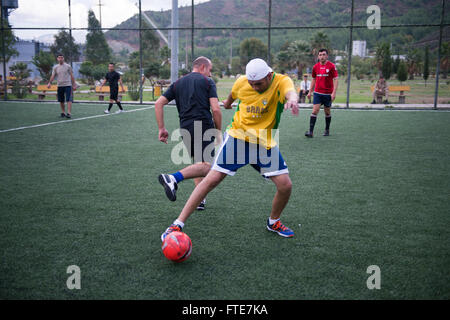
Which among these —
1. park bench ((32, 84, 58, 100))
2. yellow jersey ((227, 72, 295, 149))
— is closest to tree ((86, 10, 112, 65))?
park bench ((32, 84, 58, 100))

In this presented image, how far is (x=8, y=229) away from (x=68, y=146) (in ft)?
15.6

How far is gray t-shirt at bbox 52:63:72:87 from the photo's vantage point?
42.1 feet

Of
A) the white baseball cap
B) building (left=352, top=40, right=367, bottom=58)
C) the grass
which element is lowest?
the grass

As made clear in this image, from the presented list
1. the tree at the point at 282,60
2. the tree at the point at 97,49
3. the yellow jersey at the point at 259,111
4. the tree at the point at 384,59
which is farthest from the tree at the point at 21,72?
the yellow jersey at the point at 259,111

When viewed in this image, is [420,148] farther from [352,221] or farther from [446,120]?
[446,120]

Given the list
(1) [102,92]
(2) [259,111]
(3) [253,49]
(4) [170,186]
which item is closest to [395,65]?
(3) [253,49]

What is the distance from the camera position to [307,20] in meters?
18.8

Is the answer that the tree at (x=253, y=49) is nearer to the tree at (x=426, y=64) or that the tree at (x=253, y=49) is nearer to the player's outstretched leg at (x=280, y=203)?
the tree at (x=426, y=64)

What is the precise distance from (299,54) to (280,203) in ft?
63.8

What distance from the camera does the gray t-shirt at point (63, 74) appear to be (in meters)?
12.8

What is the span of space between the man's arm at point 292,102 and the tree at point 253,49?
53.3 ft

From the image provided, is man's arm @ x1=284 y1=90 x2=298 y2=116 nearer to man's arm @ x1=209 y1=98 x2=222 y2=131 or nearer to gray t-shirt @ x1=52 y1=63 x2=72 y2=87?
man's arm @ x1=209 y1=98 x2=222 y2=131

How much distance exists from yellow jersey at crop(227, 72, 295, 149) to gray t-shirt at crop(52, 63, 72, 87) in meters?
Answer: 11.0

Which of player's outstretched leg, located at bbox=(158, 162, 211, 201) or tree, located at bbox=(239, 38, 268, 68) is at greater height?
tree, located at bbox=(239, 38, 268, 68)
